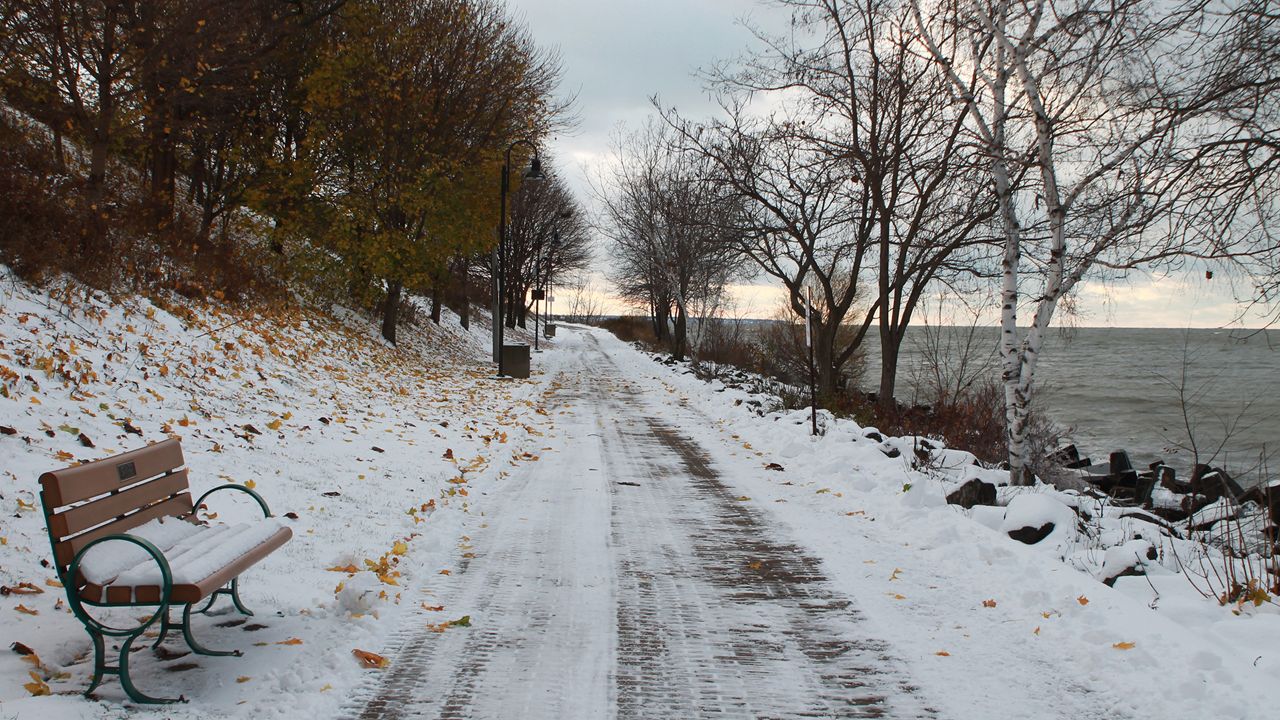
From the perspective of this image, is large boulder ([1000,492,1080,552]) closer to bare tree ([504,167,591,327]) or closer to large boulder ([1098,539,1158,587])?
large boulder ([1098,539,1158,587])

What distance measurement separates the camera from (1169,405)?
26.1 m

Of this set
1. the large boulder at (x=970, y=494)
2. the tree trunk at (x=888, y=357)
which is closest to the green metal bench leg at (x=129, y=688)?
the large boulder at (x=970, y=494)

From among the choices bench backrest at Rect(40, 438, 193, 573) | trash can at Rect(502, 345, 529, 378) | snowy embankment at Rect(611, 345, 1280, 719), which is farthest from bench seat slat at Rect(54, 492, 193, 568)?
trash can at Rect(502, 345, 529, 378)

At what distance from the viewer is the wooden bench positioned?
320cm

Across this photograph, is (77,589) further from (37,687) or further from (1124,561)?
(1124,561)

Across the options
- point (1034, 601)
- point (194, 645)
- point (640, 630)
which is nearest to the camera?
point (194, 645)

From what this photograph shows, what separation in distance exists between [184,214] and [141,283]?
5407mm

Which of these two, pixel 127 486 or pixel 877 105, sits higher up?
pixel 877 105

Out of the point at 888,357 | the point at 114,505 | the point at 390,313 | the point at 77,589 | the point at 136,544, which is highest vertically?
the point at 390,313

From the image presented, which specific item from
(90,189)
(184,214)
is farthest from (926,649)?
(184,214)

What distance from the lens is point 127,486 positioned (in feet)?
12.4

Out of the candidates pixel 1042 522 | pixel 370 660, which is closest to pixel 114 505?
pixel 370 660

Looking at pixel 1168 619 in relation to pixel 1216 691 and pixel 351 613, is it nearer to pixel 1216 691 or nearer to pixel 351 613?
pixel 1216 691

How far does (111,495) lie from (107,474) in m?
0.13
